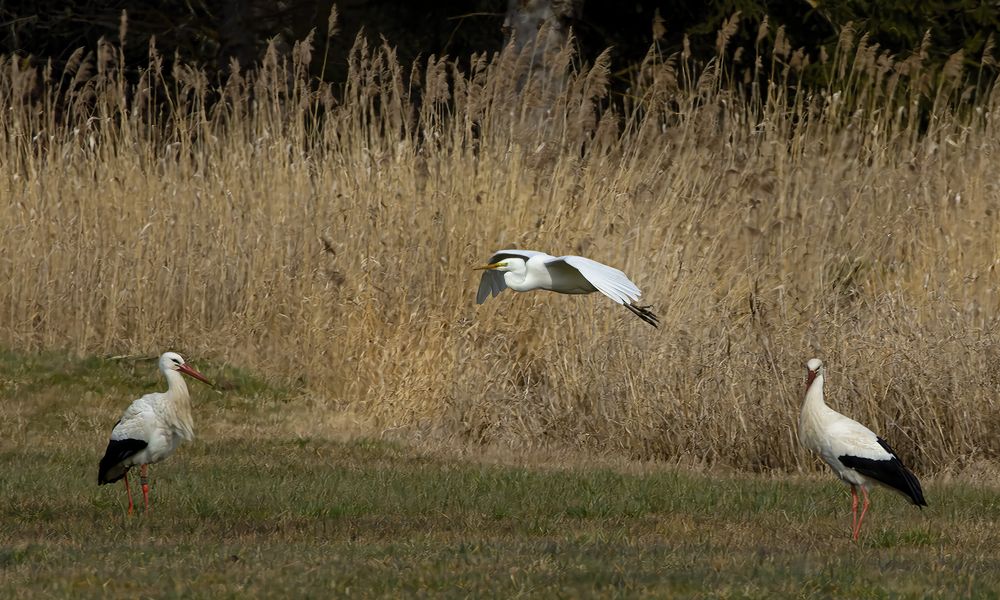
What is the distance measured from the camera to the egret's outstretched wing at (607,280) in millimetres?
7551

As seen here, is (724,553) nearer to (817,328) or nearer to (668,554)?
(668,554)

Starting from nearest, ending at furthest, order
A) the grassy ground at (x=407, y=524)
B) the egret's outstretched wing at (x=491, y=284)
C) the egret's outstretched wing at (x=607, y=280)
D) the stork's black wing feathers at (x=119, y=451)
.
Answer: the grassy ground at (x=407, y=524) → the egret's outstretched wing at (x=607, y=280) → the stork's black wing feathers at (x=119, y=451) → the egret's outstretched wing at (x=491, y=284)

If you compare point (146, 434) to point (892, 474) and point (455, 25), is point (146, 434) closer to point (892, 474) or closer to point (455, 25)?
point (892, 474)

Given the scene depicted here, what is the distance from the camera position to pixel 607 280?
7699mm

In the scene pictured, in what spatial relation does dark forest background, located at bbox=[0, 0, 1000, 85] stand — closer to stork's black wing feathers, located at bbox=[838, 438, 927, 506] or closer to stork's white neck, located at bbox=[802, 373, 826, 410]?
stork's white neck, located at bbox=[802, 373, 826, 410]

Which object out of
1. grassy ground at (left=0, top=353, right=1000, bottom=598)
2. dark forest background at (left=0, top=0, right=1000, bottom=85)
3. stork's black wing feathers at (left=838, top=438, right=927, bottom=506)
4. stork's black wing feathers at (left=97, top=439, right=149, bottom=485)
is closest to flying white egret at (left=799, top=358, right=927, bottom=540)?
→ stork's black wing feathers at (left=838, top=438, right=927, bottom=506)

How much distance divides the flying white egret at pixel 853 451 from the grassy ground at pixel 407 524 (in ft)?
0.78

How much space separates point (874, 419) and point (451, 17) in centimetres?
1051

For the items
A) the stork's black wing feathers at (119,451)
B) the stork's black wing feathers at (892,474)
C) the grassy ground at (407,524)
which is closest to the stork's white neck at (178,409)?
the stork's black wing feathers at (119,451)

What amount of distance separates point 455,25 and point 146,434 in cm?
1325

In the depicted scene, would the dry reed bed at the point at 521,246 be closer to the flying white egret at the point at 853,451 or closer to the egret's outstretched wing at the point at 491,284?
the egret's outstretched wing at the point at 491,284

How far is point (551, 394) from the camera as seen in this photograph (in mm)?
10891

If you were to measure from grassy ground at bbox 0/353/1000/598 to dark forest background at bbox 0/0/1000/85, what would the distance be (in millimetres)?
6598

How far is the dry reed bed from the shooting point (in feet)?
34.1
